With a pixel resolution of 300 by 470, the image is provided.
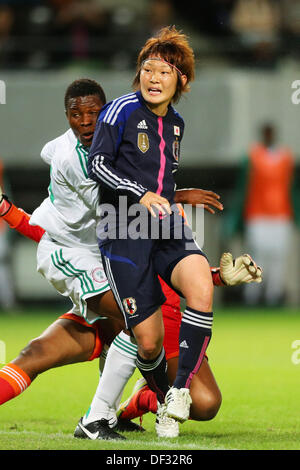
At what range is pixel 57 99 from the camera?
41.0 ft

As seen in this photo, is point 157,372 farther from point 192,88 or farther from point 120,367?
point 192,88

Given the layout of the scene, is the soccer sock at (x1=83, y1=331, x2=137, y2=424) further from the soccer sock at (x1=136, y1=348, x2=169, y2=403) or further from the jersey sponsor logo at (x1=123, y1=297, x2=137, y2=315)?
the jersey sponsor logo at (x1=123, y1=297, x2=137, y2=315)

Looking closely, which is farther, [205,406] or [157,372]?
[205,406]

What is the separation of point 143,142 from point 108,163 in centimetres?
25

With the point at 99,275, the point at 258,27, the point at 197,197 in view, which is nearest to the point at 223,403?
the point at 99,275

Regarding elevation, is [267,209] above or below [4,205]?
below

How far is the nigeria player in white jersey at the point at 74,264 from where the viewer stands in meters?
5.23

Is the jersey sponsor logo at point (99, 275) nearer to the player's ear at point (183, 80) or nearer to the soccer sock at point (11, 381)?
the soccer sock at point (11, 381)

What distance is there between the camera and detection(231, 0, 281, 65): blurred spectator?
1313cm

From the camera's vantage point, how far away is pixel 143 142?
16.4 ft

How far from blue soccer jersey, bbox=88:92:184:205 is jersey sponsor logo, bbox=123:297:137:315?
51 centimetres
